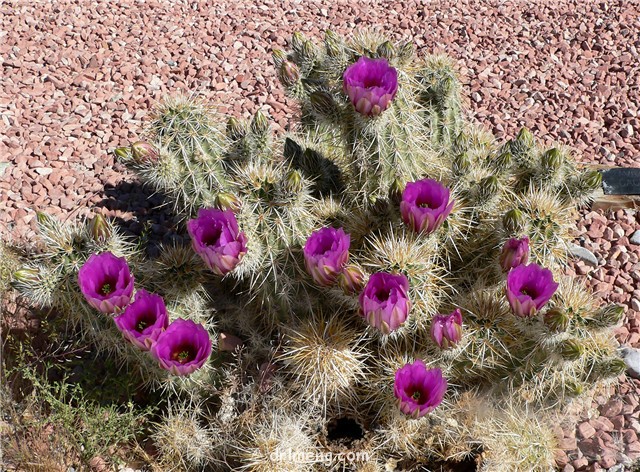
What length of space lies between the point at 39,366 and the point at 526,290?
209 cm

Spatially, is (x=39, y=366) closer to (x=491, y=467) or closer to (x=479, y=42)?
(x=491, y=467)

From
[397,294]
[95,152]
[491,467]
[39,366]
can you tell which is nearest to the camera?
[397,294]

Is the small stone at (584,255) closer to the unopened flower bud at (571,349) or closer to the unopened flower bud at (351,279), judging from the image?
the unopened flower bud at (571,349)

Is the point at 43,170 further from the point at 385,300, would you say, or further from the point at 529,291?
the point at 529,291

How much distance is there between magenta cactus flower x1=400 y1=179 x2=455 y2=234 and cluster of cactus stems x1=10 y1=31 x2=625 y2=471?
1 cm

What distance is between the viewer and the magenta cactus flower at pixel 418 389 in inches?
83.4

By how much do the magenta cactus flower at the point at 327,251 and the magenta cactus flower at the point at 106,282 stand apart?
57cm

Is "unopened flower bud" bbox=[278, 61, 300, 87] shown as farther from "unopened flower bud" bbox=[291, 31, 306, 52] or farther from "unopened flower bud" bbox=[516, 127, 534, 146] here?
"unopened flower bud" bbox=[516, 127, 534, 146]

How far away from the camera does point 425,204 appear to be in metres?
2.32

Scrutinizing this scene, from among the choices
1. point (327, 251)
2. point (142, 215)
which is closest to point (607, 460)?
point (327, 251)

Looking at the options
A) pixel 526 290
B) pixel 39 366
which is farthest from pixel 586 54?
pixel 39 366

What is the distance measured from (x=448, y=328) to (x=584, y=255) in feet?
4.93

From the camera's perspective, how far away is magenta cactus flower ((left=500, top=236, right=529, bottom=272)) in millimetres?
2309

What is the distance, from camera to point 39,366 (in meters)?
3.02
